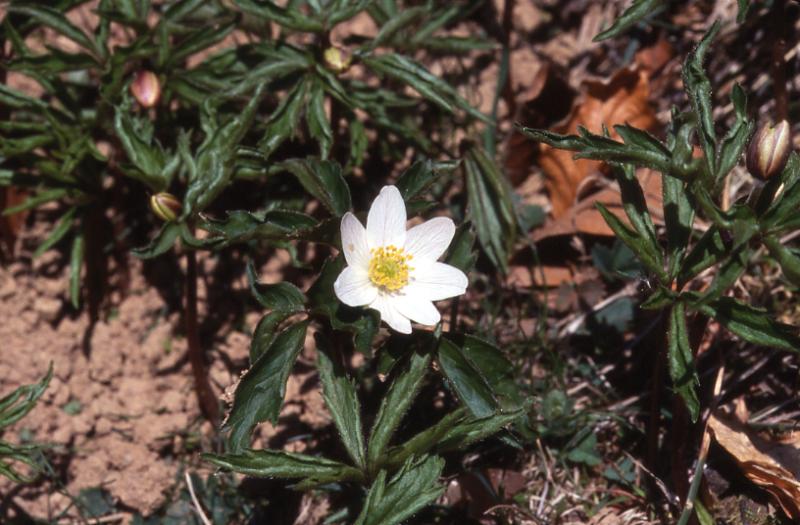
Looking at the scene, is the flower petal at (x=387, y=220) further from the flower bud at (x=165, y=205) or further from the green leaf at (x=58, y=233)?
the green leaf at (x=58, y=233)

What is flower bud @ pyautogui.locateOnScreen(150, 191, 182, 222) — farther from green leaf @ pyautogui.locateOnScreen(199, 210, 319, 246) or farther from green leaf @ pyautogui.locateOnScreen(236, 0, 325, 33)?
green leaf @ pyautogui.locateOnScreen(236, 0, 325, 33)

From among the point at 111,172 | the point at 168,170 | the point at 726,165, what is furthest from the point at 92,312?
the point at 726,165

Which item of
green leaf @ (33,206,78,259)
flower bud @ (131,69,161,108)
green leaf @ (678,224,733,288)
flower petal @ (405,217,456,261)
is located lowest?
green leaf @ (678,224,733,288)

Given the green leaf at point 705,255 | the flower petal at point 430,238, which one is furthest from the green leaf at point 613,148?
the flower petal at point 430,238

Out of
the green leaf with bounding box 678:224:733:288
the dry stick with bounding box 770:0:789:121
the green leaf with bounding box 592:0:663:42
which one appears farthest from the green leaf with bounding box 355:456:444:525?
the dry stick with bounding box 770:0:789:121

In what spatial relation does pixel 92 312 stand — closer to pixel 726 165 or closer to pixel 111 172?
pixel 111 172

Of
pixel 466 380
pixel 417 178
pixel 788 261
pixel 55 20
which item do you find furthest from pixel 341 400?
pixel 55 20
